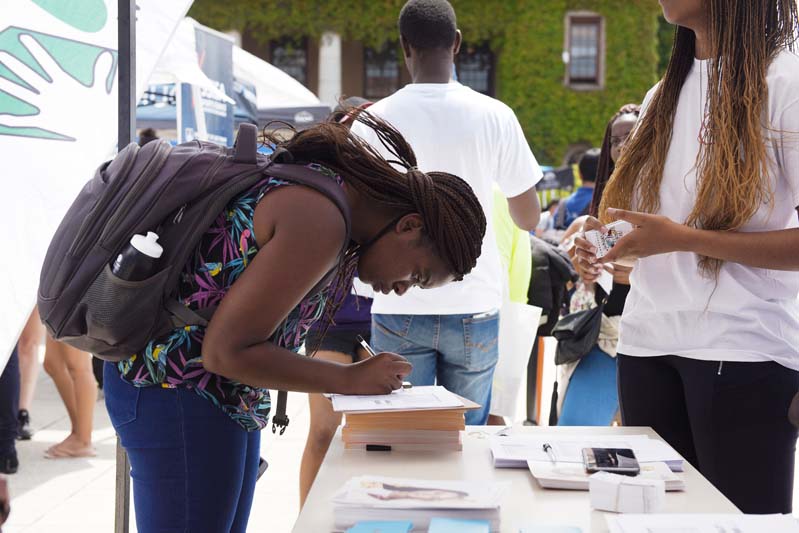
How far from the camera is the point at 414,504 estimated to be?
1610mm

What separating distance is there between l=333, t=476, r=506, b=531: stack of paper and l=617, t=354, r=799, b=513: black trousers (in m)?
0.61

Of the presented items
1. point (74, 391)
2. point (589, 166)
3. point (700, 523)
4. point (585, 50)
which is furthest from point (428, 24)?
point (585, 50)

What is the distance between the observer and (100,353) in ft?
5.84

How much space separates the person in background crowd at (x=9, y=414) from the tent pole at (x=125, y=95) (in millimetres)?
2278

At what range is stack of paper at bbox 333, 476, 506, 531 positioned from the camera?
5.22 feet

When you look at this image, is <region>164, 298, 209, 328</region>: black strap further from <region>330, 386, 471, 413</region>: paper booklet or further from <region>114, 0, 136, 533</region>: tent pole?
<region>114, 0, 136, 533</region>: tent pole

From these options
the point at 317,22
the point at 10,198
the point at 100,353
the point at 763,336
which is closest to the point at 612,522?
the point at 763,336

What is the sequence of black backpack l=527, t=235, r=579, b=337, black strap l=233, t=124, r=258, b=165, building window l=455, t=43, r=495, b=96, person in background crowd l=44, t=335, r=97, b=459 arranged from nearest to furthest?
black strap l=233, t=124, r=258, b=165 < person in background crowd l=44, t=335, r=97, b=459 < black backpack l=527, t=235, r=579, b=337 < building window l=455, t=43, r=495, b=96

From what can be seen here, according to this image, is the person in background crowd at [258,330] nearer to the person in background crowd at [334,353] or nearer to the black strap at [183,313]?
the black strap at [183,313]

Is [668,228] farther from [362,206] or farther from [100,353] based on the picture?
[100,353]

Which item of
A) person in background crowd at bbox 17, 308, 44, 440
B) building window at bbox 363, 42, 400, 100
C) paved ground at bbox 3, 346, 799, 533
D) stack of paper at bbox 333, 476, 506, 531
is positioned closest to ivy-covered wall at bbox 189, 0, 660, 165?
building window at bbox 363, 42, 400, 100

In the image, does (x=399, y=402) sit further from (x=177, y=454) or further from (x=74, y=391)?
(x=74, y=391)

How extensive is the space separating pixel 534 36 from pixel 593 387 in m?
24.0

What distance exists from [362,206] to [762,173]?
0.84 meters
